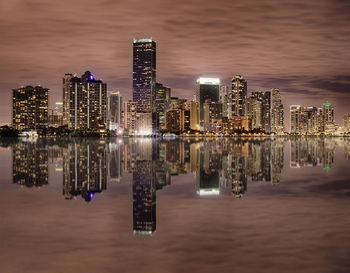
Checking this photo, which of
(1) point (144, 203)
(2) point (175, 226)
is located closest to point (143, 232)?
(2) point (175, 226)

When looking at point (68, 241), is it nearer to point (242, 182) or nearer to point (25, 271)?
point (25, 271)

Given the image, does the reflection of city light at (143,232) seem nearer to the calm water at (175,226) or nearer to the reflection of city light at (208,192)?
the calm water at (175,226)

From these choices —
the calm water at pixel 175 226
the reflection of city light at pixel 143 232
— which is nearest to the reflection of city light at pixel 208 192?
the calm water at pixel 175 226

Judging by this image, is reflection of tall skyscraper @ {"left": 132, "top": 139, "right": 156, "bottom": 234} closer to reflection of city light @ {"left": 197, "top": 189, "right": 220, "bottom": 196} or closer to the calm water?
the calm water

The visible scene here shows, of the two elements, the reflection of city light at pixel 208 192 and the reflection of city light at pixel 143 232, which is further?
the reflection of city light at pixel 208 192

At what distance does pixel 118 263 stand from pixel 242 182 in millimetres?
14667

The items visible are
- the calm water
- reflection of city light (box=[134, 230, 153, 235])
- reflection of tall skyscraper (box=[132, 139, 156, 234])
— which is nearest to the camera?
the calm water

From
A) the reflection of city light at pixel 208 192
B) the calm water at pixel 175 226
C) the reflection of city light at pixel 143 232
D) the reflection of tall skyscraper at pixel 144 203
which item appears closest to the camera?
the calm water at pixel 175 226

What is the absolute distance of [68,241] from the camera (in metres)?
10.6

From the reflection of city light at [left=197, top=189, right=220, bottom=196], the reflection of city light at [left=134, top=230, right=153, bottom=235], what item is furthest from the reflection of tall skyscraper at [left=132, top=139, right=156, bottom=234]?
the reflection of city light at [left=197, top=189, right=220, bottom=196]

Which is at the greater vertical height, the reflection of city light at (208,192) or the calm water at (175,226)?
the reflection of city light at (208,192)

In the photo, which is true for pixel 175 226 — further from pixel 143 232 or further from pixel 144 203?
pixel 144 203

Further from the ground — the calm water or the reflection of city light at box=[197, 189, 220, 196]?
the reflection of city light at box=[197, 189, 220, 196]

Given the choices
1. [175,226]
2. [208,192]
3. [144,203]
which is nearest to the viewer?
[175,226]
